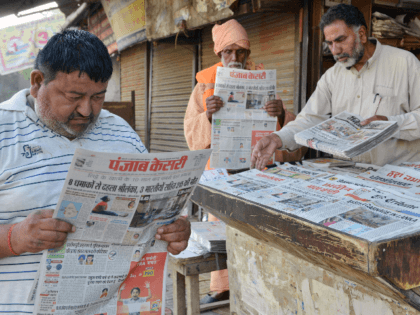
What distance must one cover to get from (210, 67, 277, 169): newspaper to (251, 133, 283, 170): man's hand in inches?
14.9

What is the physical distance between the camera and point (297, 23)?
132 inches

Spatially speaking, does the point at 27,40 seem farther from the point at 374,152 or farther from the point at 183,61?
the point at 374,152

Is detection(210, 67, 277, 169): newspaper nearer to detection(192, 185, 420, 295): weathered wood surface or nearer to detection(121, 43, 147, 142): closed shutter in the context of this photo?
detection(192, 185, 420, 295): weathered wood surface

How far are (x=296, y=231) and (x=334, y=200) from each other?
0.73 ft

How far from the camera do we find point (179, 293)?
233cm

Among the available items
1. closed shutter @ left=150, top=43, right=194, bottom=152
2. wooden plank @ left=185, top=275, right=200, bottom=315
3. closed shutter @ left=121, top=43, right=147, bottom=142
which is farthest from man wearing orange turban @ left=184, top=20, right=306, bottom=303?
closed shutter @ left=121, top=43, right=147, bottom=142

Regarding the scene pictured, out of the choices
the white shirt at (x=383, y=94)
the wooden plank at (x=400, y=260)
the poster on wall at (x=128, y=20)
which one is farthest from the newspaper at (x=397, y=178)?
the poster on wall at (x=128, y=20)

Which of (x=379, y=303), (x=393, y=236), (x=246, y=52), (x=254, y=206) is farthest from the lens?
(x=246, y=52)

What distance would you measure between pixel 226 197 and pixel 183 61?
428 centimetres

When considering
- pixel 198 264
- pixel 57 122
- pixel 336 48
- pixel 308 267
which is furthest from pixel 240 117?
pixel 57 122

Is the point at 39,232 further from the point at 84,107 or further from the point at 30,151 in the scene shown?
the point at 84,107

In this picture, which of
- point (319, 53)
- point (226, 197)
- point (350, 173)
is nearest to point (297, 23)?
point (319, 53)

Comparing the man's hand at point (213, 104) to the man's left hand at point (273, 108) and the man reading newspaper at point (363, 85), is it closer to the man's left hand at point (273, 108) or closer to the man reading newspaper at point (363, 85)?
the man's left hand at point (273, 108)

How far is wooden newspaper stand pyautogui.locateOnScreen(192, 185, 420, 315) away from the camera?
0.95 m
